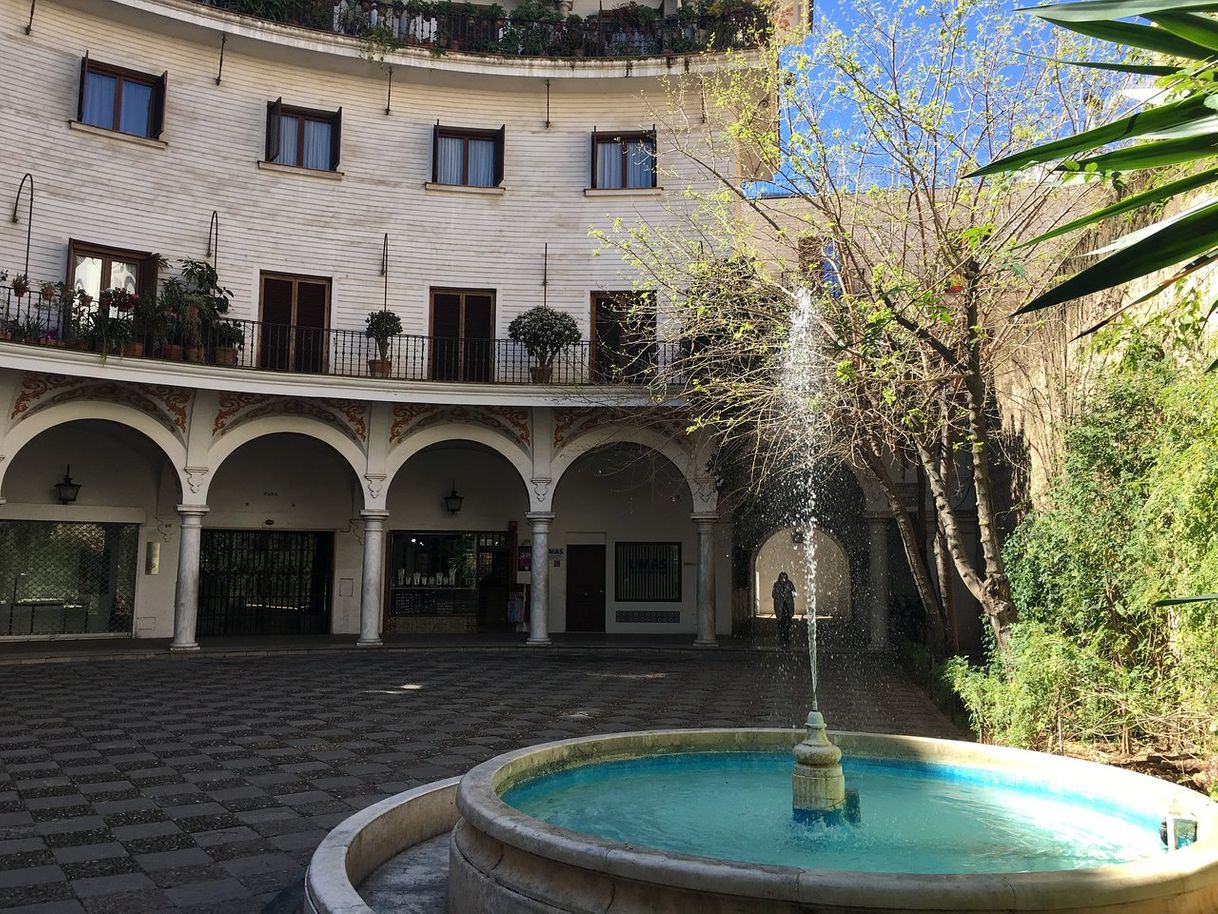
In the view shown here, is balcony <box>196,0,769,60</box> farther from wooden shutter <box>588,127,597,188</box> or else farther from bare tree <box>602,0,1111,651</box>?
bare tree <box>602,0,1111,651</box>

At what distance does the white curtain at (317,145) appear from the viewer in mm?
18141

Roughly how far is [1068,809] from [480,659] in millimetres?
12085

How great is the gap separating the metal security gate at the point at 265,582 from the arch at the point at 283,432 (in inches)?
111

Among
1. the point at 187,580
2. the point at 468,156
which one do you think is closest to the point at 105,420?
the point at 187,580

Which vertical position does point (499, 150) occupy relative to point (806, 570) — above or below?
above

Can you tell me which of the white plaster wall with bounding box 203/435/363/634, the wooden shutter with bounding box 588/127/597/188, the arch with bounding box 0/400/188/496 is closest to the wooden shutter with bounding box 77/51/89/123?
the arch with bounding box 0/400/188/496

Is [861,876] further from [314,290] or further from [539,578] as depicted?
[314,290]

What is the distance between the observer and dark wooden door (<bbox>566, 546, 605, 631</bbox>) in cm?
2106

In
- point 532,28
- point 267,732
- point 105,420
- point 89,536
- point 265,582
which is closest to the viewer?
point 267,732

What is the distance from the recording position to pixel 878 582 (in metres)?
18.0

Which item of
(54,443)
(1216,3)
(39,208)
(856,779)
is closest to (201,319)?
(39,208)

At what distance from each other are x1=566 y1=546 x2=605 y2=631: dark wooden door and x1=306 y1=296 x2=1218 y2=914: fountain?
48.7 feet

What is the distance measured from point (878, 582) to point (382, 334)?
33.8 ft

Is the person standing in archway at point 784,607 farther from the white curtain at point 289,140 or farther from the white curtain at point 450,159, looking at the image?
the white curtain at point 289,140
